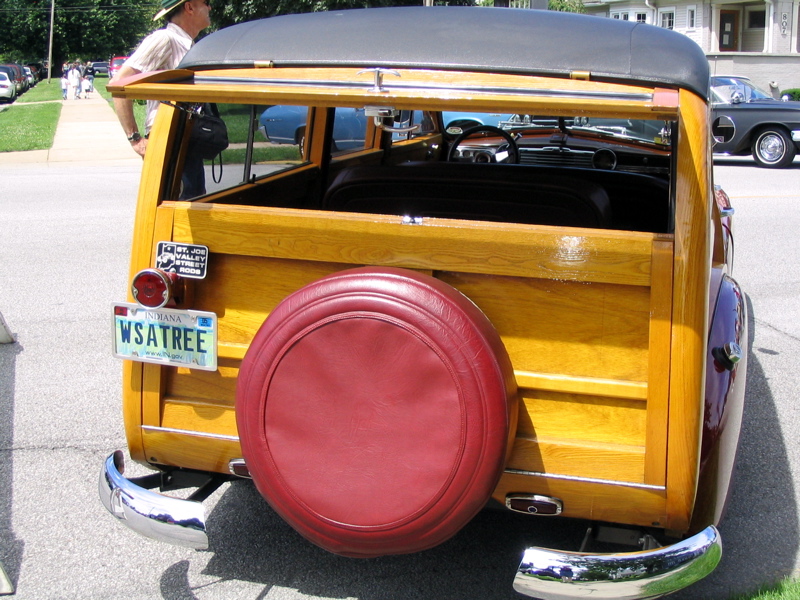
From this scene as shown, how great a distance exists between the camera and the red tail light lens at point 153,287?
8.57 ft

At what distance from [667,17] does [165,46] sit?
40210mm

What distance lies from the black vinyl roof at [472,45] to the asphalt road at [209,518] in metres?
1.72

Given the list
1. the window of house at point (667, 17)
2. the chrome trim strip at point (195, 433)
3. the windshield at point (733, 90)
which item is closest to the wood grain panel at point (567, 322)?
the chrome trim strip at point (195, 433)

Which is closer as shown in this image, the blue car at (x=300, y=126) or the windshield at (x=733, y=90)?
the blue car at (x=300, y=126)

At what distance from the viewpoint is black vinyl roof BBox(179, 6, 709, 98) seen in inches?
102

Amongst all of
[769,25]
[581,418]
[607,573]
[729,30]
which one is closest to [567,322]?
[581,418]

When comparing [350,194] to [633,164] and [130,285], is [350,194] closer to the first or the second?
[130,285]

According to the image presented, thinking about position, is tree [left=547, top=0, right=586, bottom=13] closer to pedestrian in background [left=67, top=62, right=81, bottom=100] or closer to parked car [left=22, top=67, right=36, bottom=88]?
pedestrian in background [left=67, top=62, right=81, bottom=100]

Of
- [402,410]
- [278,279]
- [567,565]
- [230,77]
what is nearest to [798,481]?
[567,565]

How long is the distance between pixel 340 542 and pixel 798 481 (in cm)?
239

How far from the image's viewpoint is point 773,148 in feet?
52.6

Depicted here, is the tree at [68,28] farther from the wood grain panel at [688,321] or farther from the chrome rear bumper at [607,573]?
the chrome rear bumper at [607,573]

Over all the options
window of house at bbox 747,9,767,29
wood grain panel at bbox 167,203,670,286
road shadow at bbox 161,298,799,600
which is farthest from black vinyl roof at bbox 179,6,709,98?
window of house at bbox 747,9,767,29

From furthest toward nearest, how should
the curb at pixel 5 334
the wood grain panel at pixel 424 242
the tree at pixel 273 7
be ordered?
the tree at pixel 273 7
the curb at pixel 5 334
the wood grain panel at pixel 424 242
